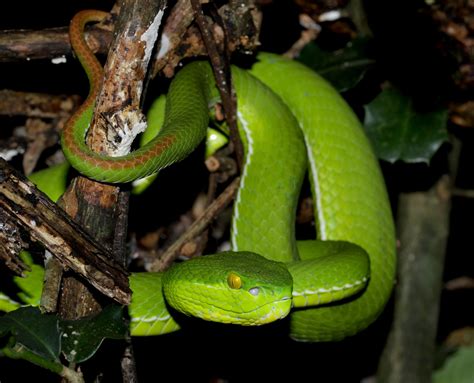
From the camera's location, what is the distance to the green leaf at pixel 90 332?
1703 mm

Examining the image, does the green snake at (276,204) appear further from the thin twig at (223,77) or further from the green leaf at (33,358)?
the green leaf at (33,358)

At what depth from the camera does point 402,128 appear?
3.01 metres

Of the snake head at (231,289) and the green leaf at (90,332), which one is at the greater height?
the green leaf at (90,332)

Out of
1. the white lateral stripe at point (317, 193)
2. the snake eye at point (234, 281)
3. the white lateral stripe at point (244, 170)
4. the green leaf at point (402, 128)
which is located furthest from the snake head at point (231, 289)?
the green leaf at point (402, 128)

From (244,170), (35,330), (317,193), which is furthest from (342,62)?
(35,330)

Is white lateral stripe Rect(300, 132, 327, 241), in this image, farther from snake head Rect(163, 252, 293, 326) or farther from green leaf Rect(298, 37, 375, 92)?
snake head Rect(163, 252, 293, 326)

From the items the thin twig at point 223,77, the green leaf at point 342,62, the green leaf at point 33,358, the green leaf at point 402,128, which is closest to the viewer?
the green leaf at point 33,358

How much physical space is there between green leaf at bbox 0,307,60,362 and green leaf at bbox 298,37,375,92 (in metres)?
1.96

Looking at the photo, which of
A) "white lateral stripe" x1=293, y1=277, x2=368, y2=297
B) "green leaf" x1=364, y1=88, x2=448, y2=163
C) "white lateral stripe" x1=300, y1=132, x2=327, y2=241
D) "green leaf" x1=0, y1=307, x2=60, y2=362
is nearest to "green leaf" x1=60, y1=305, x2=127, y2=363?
"green leaf" x1=0, y1=307, x2=60, y2=362

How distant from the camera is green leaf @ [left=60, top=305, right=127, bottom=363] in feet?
5.59

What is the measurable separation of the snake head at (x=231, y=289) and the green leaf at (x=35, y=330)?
1.84 ft

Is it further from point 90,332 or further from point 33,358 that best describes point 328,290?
point 33,358

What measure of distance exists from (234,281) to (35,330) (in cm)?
71

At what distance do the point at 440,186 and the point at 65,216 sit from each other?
2.26 m
